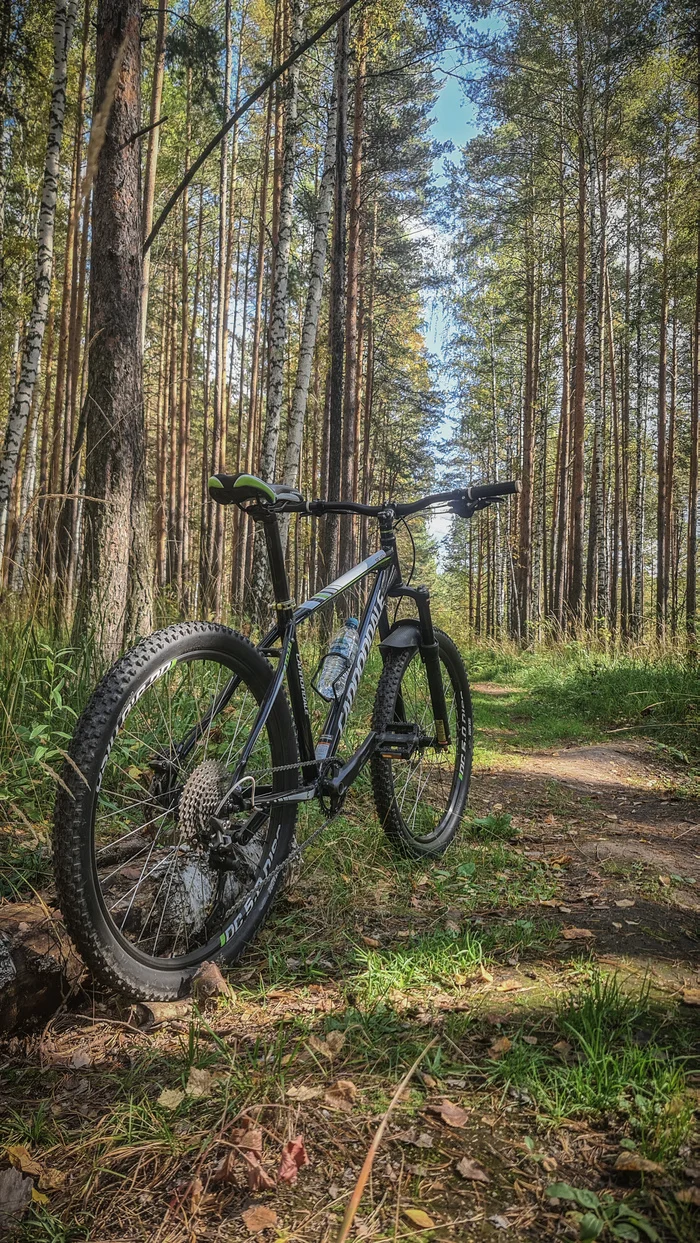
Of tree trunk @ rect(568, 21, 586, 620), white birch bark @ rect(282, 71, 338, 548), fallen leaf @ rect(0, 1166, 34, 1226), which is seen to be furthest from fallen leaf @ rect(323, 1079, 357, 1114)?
tree trunk @ rect(568, 21, 586, 620)

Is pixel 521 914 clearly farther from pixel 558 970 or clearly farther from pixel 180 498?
pixel 180 498

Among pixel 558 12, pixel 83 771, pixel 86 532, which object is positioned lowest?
pixel 83 771

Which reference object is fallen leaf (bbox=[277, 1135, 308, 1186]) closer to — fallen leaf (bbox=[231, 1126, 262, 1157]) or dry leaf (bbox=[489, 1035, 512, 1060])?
fallen leaf (bbox=[231, 1126, 262, 1157])

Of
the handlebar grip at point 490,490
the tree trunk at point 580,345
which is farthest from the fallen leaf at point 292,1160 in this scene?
the tree trunk at point 580,345

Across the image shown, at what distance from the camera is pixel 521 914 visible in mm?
2396

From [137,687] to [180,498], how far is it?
15920 millimetres

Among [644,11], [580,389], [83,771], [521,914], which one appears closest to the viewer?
[83,771]

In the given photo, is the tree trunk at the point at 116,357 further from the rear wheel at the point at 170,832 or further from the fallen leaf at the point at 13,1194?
the fallen leaf at the point at 13,1194

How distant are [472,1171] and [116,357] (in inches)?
149

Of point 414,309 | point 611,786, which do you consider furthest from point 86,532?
point 414,309

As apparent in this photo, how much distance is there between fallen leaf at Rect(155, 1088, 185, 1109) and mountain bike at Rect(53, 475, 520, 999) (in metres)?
0.25

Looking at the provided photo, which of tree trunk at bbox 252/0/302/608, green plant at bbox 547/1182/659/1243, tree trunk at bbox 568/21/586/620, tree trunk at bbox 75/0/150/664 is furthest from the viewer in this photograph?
tree trunk at bbox 568/21/586/620

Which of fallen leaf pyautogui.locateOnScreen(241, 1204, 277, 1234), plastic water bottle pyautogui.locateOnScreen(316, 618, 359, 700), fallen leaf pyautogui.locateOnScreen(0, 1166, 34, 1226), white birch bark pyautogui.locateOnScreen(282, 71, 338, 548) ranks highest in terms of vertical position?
white birch bark pyautogui.locateOnScreen(282, 71, 338, 548)

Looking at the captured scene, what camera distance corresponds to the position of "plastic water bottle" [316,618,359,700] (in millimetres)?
2570
